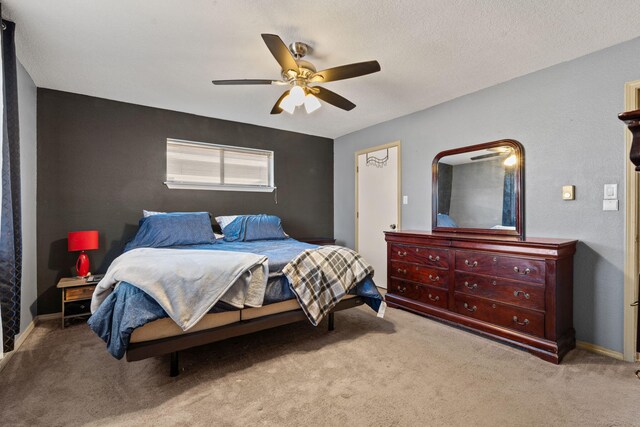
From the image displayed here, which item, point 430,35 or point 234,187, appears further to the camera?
point 234,187

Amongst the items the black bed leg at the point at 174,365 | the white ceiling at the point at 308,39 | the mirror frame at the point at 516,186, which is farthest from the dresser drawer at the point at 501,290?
the black bed leg at the point at 174,365

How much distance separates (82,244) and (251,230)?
5.45 ft

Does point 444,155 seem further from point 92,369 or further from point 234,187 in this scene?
point 92,369

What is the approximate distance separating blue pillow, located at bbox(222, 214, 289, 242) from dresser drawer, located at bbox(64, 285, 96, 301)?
1.39 meters

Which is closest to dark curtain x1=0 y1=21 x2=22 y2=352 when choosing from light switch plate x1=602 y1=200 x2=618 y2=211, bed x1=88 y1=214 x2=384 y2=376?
bed x1=88 y1=214 x2=384 y2=376

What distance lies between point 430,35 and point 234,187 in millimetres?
3008

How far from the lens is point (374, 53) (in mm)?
2436

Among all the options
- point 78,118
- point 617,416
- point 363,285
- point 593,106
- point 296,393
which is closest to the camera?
point 617,416

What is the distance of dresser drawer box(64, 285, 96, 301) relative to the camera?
2814 millimetres

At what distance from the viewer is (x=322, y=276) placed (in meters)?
2.46

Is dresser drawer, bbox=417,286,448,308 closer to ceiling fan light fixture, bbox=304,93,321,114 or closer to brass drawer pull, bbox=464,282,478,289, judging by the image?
brass drawer pull, bbox=464,282,478,289

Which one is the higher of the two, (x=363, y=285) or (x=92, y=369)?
(x=363, y=285)

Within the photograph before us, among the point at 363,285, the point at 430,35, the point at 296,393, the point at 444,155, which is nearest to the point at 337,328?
the point at 363,285

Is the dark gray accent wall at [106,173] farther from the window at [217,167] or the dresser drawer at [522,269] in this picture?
the dresser drawer at [522,269]
